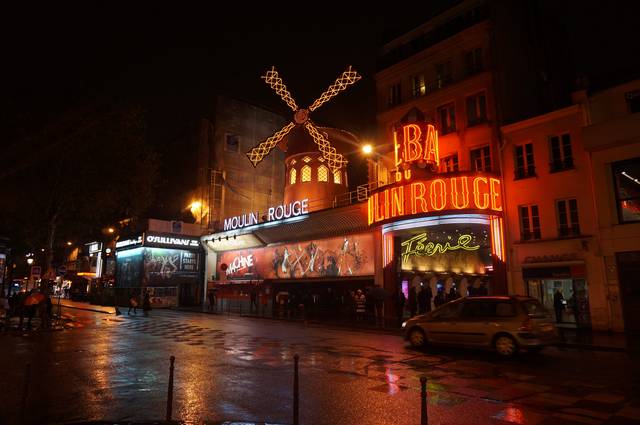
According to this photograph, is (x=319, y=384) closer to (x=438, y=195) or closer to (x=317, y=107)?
(x=438, y=195)

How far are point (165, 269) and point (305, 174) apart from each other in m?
16.3

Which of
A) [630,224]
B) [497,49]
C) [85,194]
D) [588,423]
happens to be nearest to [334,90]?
[497,49]

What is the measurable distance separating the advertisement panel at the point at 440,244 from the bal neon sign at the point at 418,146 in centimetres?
331

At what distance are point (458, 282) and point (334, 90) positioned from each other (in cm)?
1563

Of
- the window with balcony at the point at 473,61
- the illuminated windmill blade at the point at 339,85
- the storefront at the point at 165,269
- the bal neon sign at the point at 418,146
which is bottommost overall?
the storefront at the point at 165,269

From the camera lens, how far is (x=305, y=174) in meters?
33.8

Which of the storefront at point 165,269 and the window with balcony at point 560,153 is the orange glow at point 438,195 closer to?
the window with balcony at point 560,153

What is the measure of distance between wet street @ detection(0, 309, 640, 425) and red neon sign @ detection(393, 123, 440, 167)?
408 inches

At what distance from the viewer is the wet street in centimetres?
643

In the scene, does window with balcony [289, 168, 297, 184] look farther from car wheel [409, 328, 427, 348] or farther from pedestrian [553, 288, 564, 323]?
car wheel [409, 328, 427, 348]

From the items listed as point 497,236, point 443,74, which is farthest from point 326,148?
point 497,236

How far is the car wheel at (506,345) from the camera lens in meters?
11.0

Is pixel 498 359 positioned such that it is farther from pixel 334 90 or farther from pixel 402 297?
pixel 334 90

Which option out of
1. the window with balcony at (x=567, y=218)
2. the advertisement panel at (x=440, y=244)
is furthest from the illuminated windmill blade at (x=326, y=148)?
the window with balcony at (x=567, y=218)
